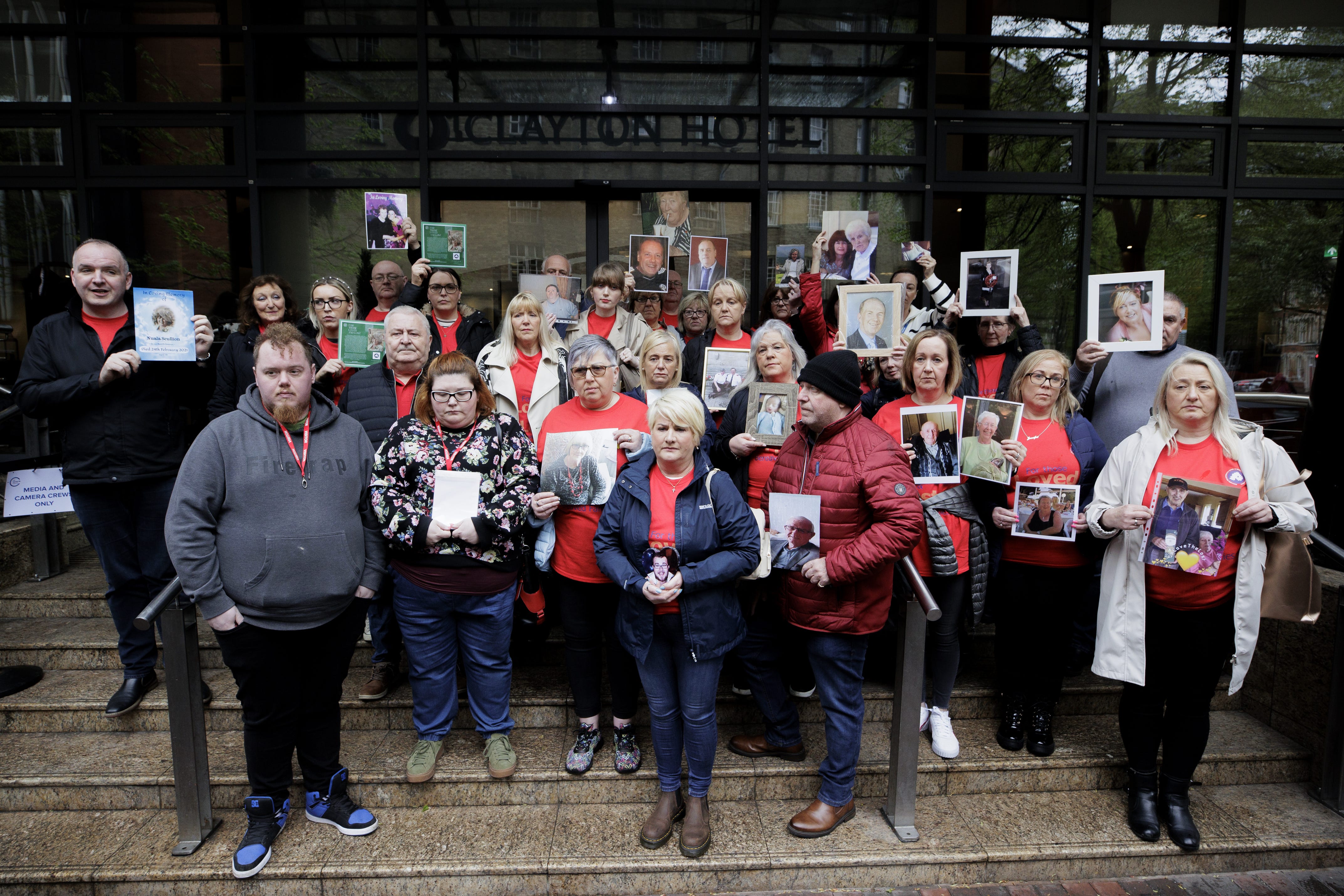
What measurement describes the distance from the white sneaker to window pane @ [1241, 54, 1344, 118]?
643cm

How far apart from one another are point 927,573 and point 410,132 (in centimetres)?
564

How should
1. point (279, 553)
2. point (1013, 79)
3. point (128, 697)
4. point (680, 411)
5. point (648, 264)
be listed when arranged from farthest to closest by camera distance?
point (1013, 79) → point (648, 264) → point (128, 697) → point (680, 411) → point (279, 553)

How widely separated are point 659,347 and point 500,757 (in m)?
2.21

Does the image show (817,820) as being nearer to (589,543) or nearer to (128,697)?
(589,543)

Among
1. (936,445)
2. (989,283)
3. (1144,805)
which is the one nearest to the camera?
(1144,805)

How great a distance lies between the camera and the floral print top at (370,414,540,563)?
3.11 meters

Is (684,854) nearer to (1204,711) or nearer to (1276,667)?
(1204,711)

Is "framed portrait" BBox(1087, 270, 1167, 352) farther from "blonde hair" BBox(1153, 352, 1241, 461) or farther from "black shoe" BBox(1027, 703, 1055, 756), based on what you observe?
"black shoe" BBox(1027, 703, 1055, 756)

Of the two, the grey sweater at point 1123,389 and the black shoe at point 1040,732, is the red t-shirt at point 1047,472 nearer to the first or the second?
the grey sweater at point 1123,389

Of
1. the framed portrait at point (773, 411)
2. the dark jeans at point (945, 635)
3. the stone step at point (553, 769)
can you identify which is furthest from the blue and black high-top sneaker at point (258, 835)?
the dark jeans at point (945, 635)

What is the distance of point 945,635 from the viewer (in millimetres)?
3627

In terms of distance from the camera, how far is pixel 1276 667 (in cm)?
403

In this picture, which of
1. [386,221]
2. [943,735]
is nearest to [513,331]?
[386,221]

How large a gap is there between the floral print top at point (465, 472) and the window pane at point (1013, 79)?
533 centimetres
